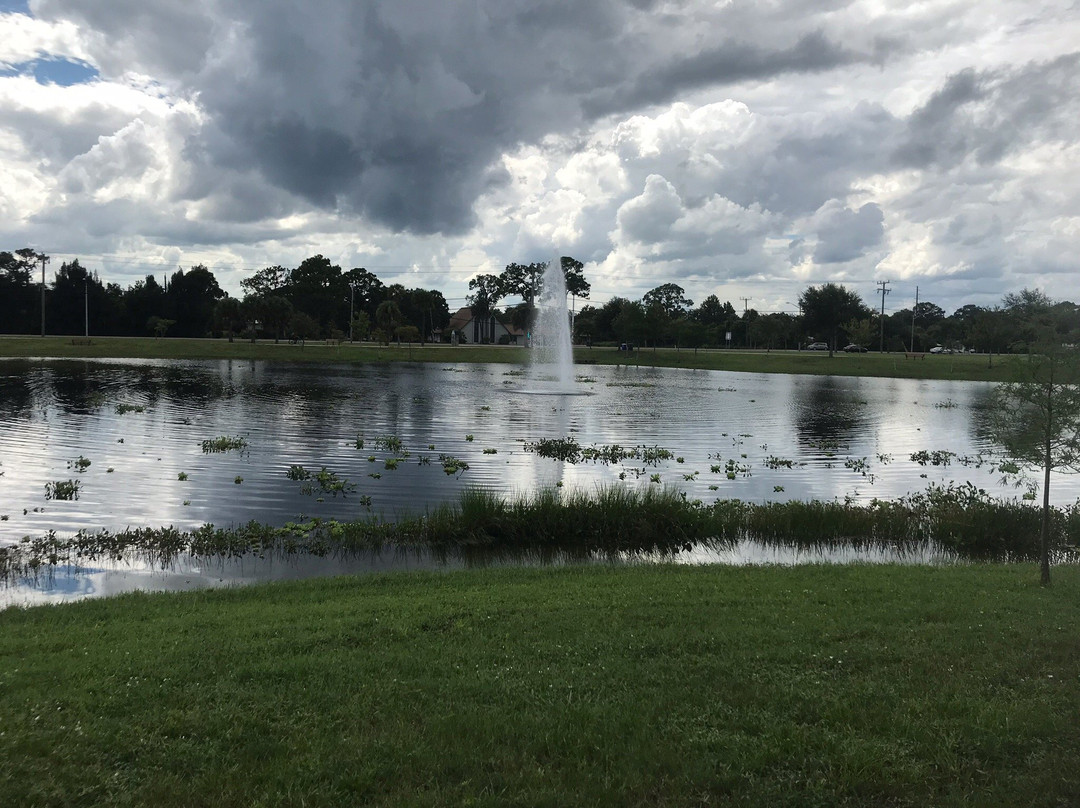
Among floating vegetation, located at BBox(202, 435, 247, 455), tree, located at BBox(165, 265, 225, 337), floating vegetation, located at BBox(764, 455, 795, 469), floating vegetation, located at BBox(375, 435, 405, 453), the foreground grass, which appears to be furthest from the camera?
tree, located at BBox(165, 265, 225, 337)

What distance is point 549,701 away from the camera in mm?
7086

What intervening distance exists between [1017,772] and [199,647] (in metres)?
7.79

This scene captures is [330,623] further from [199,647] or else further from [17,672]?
[17,672]

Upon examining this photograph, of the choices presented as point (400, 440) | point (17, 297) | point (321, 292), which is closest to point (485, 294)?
point (321, 292)

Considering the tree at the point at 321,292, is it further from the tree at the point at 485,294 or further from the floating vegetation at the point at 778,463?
→ the floating vegetation at the point at 778,463

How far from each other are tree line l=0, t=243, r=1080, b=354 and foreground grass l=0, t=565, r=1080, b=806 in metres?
89.5

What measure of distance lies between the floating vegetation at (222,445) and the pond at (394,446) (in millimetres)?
90

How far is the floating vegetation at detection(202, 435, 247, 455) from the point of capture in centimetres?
2658

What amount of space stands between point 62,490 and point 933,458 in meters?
28.3

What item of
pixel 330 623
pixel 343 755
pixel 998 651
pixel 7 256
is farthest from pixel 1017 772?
pixel 7 256

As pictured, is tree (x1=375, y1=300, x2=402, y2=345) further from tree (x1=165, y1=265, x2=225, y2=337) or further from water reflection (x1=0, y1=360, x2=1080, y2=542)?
water reflection (x1=0, y1=360, x2=1080, y2=542)

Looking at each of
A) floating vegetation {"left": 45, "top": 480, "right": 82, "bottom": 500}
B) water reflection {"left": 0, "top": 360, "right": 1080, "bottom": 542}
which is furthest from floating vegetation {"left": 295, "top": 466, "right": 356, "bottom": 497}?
floating vegetation {"left": 45, "top": 480, "right": 82, "bottom": 500}

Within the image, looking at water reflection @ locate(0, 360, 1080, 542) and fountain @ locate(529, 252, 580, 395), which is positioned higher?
fountain @ locate(529, 252, 580, 395)

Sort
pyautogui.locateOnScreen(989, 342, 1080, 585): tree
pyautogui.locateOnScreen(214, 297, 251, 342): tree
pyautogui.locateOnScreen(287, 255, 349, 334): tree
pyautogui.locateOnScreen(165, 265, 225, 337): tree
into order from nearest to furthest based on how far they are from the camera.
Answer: pyautogui.locateOnScreen(989, 342, 1080, 585): tree < pyautogui.locateOnScreen(214, 297, 251, 342): tree < pyautogui.locateOnScreen(165, 265, 225, 337): tree < pyautogui.locateOnScreen(287, 255, 349, 334): tree
